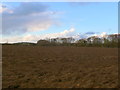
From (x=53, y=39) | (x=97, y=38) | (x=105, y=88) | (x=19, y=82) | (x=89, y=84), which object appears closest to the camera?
(x=105, y=88)

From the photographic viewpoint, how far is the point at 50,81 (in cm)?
1049

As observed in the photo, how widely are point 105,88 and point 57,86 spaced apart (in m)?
1.73

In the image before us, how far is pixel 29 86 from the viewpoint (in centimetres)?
969

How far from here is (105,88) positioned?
29.6ft

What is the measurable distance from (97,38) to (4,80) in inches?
4438

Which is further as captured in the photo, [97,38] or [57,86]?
[97,38]

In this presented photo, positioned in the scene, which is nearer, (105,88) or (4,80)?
(105,88)

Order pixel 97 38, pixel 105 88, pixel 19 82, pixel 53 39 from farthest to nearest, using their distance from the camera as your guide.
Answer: pixel 53 39
pixel 97 38
pixel 19 82
pixel 105 88

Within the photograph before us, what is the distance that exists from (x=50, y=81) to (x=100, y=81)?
1962 mm

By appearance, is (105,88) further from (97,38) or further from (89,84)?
(97,38)

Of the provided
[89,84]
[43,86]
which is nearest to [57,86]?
[43,86]

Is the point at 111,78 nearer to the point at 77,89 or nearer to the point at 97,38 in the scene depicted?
the point at 77,89

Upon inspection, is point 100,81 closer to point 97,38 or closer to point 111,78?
point 111,78

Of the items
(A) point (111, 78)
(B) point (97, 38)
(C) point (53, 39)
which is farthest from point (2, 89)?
(C) point (53, 39)
